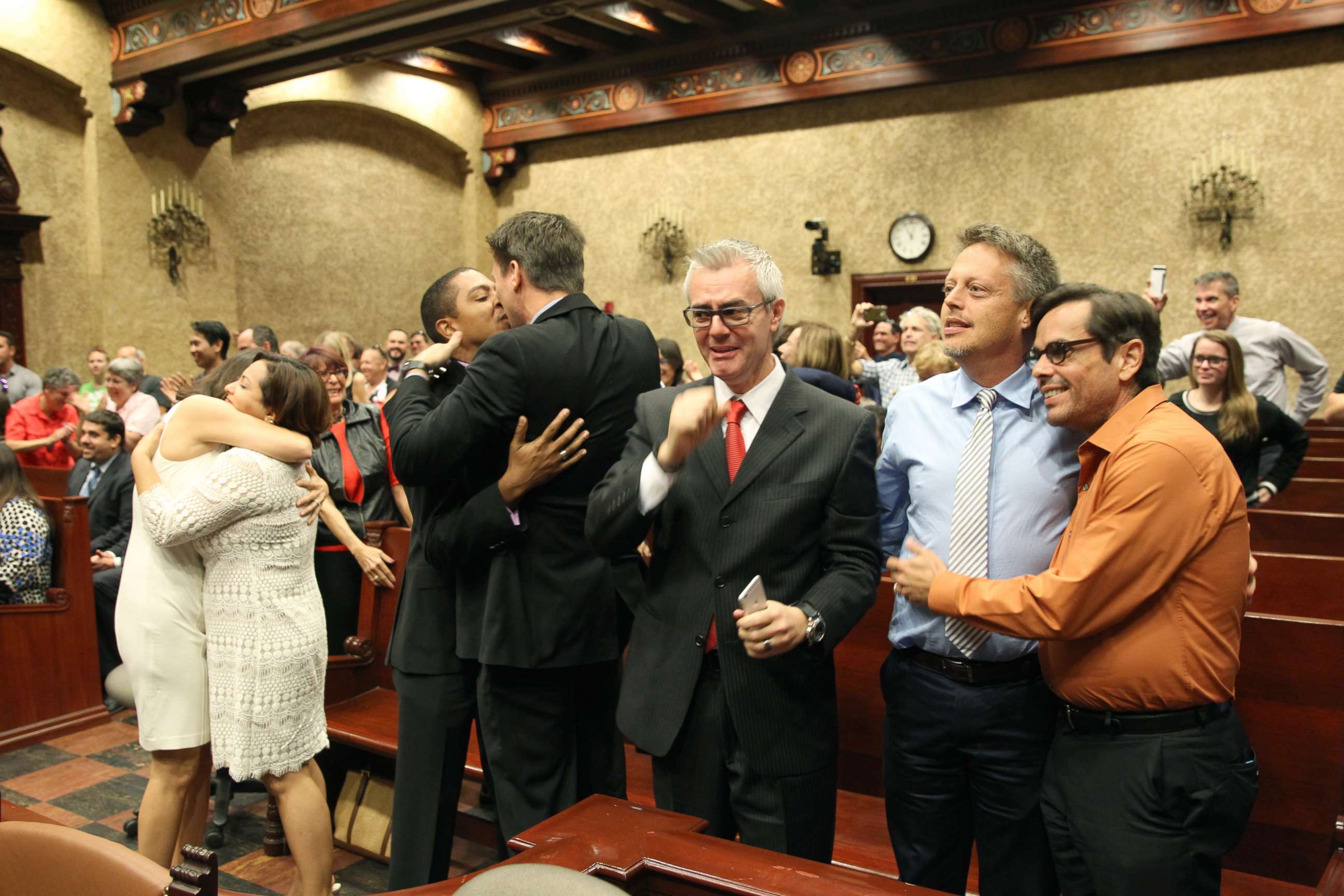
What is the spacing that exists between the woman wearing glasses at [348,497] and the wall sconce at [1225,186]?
616 cm

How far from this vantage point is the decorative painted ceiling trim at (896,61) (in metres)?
6.89

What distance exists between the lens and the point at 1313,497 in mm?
4363

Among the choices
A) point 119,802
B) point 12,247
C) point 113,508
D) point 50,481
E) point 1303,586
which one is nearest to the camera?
point 1303,586

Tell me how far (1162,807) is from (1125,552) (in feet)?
1.19

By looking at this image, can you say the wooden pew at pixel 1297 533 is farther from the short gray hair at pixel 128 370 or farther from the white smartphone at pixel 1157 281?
the short gray hair at pixel 128 370

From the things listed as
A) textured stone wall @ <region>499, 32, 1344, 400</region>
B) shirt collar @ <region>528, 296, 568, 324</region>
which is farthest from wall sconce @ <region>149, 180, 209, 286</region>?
shirt collar @ <region>528, 296, 568, 324</region>

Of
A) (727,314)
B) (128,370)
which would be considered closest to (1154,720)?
(727,314)

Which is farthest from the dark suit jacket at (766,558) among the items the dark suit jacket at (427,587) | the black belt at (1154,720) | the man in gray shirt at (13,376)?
the man in gray shirt at (13,376)

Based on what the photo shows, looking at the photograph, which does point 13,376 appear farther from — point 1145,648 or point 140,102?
point 1145,648

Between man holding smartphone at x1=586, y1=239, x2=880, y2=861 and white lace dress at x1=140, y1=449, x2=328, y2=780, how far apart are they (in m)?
0.99

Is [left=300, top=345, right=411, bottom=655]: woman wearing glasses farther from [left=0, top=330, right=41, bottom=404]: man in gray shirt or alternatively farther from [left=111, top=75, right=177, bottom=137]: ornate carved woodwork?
[left=111, top=75, right=177, bottom=137]: ornate carved woodwork

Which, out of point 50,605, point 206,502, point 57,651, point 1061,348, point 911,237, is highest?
point 911,237

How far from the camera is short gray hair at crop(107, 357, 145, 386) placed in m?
5.61

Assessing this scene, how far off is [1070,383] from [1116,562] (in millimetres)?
301
